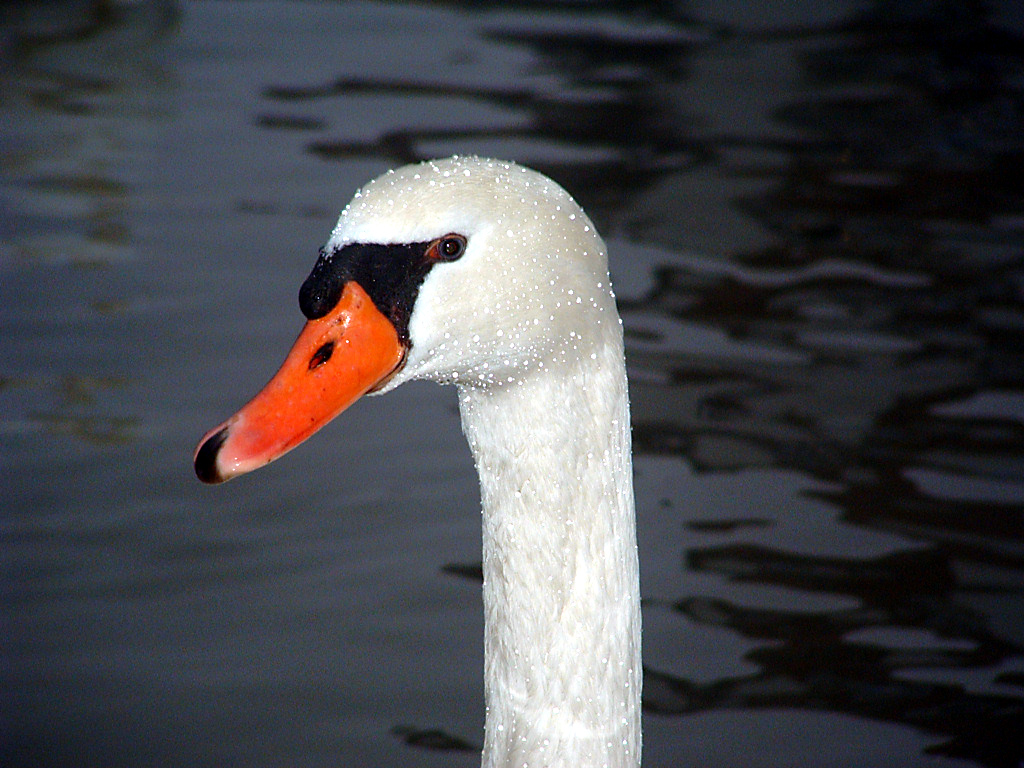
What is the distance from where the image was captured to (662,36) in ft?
37.0

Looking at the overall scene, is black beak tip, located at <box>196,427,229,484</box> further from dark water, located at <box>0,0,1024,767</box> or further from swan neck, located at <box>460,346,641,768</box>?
dark water, located at <box>0,0,1024,767</box>

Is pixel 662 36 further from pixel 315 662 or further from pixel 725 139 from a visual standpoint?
pixel 315 662

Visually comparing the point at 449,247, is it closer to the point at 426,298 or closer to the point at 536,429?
the point at 426,298

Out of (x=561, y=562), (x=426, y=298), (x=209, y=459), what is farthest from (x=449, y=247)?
(x=561, y=562)

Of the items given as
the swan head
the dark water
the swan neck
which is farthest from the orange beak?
the dark water

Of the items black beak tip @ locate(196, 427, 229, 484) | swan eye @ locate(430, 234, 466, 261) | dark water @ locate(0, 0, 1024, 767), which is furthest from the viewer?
dark water @ locate(0, 0, 1024, 767)

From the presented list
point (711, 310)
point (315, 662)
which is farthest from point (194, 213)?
point (315, 662)

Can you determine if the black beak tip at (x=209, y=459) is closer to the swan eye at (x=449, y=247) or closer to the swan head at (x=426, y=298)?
the swan head at (x=426, y=298)

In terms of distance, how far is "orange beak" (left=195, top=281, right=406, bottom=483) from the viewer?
2.36m

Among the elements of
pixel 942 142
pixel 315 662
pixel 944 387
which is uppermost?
pixel 942 142

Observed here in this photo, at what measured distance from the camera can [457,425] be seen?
18.6 feet

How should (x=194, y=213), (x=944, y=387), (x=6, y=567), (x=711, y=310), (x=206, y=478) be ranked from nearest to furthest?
(x=206, y=478) < (x=6, y=567) < (x=944, y=387) < (x=711, y=310) < (x=194, y=213)

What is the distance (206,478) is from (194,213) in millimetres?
5497

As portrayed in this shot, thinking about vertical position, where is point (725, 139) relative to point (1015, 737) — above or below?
above
